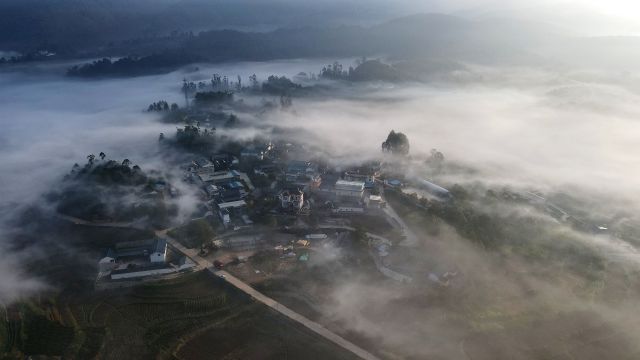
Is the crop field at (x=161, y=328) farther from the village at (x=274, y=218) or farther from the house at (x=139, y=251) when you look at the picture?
the house at (x=139, y=251)

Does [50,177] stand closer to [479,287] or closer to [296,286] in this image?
[296,286]

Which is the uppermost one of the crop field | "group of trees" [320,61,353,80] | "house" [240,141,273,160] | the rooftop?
"group of trees" [320,61,353,80]

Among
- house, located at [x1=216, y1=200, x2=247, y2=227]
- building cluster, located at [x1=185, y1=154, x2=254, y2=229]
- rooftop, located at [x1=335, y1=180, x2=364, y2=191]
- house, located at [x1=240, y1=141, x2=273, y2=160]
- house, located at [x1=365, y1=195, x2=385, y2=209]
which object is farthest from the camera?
house, located at [x1=240, y1=141, x2=273, y2=160]

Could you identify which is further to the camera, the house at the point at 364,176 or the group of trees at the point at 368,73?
the group of trees at the point at 368,73

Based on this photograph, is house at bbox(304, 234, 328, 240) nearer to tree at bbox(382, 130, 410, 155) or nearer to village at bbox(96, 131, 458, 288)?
village at bbox(96, 131, 458, 288)

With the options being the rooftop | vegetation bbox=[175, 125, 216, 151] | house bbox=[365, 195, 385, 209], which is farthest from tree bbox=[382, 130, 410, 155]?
vegetation bbox=[175, 125, 216, 151]

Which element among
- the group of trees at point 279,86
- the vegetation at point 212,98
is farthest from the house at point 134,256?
the group of trees at point 279,86

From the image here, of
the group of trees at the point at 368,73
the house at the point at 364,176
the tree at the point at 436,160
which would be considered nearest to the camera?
the house at the point at 364,176

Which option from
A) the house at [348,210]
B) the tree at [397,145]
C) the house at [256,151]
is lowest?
the house at [348,210]
